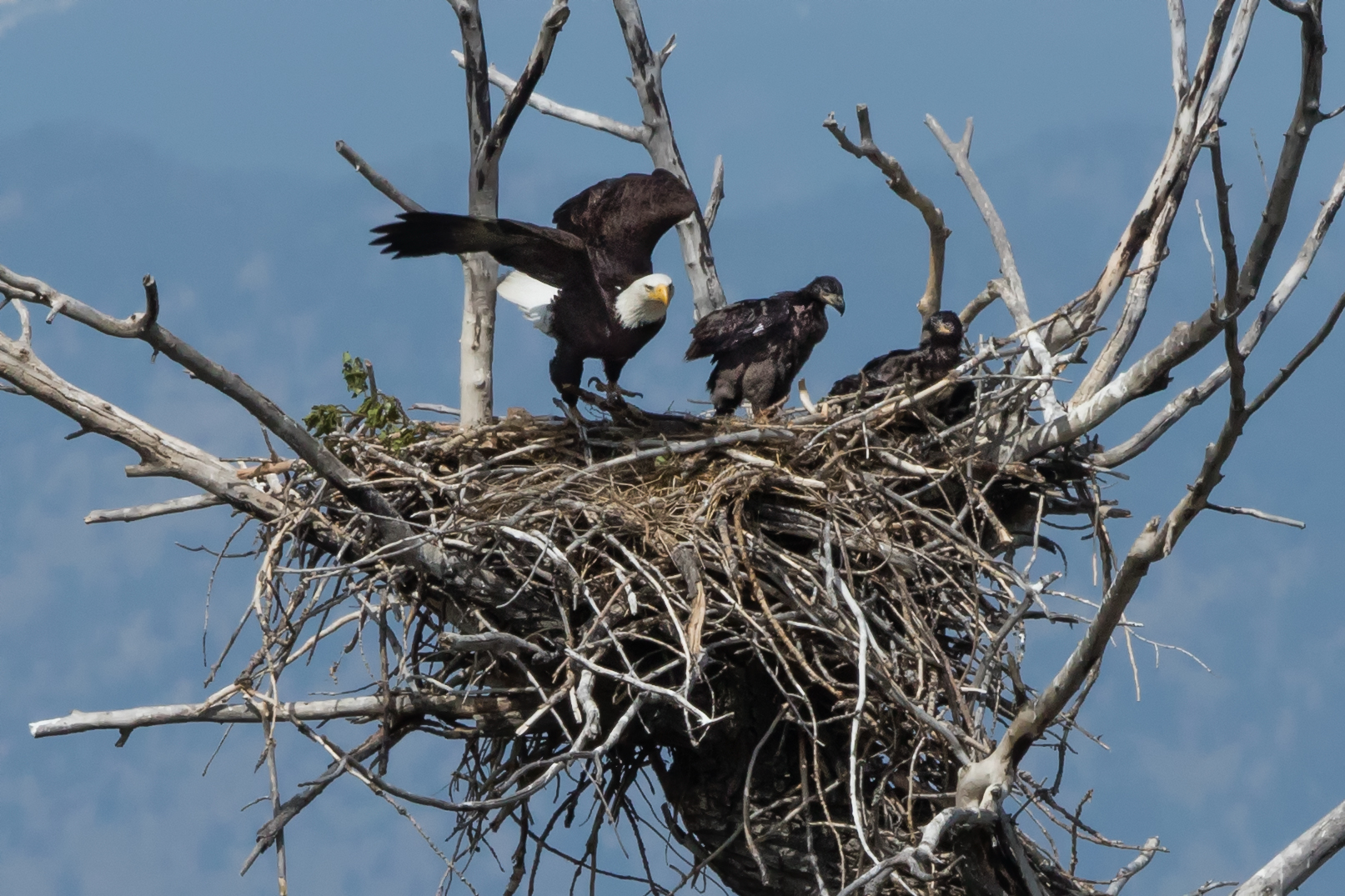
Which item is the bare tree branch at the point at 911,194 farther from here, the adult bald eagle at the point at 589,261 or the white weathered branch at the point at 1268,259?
the white weathered branch at the point at 1268,259

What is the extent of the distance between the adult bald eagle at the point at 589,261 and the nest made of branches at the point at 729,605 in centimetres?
53

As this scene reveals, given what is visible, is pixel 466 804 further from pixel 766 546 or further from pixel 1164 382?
pixel 1164 382

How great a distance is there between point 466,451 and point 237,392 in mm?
1538

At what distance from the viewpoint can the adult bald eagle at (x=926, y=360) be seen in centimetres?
564

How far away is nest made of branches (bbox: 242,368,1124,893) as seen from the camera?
4.68 m

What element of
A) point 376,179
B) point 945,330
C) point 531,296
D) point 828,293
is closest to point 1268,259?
point 945,330

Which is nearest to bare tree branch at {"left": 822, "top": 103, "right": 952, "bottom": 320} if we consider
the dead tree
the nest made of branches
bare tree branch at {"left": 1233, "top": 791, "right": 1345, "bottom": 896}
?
the dead tree

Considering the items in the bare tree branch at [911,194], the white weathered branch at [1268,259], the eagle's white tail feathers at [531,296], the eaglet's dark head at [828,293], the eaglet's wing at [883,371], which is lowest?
Answer: the white weathered branch at [1268,259]

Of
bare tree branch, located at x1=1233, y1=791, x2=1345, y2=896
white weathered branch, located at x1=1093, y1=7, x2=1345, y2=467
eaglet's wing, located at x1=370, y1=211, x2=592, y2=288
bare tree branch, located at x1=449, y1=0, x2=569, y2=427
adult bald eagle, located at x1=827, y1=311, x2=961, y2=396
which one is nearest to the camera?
white weathered branch, located at x1=1093, y1=7, x2=1345, y2=467

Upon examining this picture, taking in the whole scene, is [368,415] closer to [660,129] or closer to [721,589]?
[721,589]

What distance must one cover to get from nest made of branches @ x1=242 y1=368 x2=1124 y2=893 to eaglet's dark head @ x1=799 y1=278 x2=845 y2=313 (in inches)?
25.5

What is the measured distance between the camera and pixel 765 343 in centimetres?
599

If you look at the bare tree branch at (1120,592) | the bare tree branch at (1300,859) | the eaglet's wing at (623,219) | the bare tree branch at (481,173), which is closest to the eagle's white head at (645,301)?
the eaglet's wing at (623,219)

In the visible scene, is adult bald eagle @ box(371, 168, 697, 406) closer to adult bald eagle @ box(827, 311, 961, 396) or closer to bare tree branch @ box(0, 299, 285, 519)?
adult bald eagle @ box(827, 311, 961, 396)
